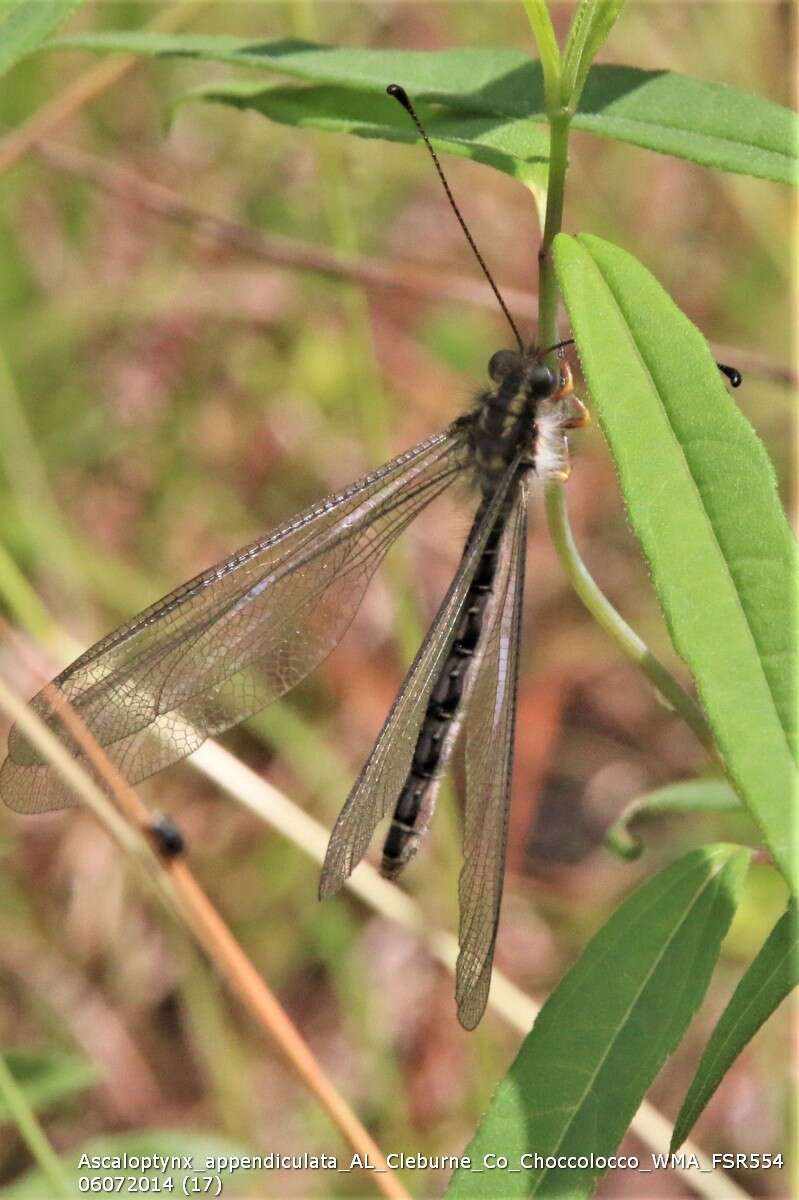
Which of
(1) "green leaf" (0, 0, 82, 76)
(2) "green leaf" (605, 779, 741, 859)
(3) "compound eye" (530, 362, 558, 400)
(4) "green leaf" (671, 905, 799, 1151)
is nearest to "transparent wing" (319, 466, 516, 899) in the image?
(3) "compound eye" (530, 362, 558, 400)

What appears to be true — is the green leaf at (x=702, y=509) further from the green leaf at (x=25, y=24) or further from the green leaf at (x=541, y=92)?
the green leaf at (x=25, y=24)

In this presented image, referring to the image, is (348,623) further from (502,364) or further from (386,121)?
(386,121)

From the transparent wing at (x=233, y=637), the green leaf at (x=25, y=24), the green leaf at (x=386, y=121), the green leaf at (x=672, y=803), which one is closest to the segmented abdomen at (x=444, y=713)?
the transparent wing at (x=233, y=637)

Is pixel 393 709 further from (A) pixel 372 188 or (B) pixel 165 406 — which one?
(A) pixel 372 188

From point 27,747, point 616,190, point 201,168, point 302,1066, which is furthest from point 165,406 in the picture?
point 302,1066

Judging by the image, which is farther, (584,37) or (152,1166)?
(152,1166)

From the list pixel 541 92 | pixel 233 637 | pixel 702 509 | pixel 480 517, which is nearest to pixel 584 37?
pixel 541 92

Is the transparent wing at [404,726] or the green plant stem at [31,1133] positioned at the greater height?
the transparent wing at [404,726]
